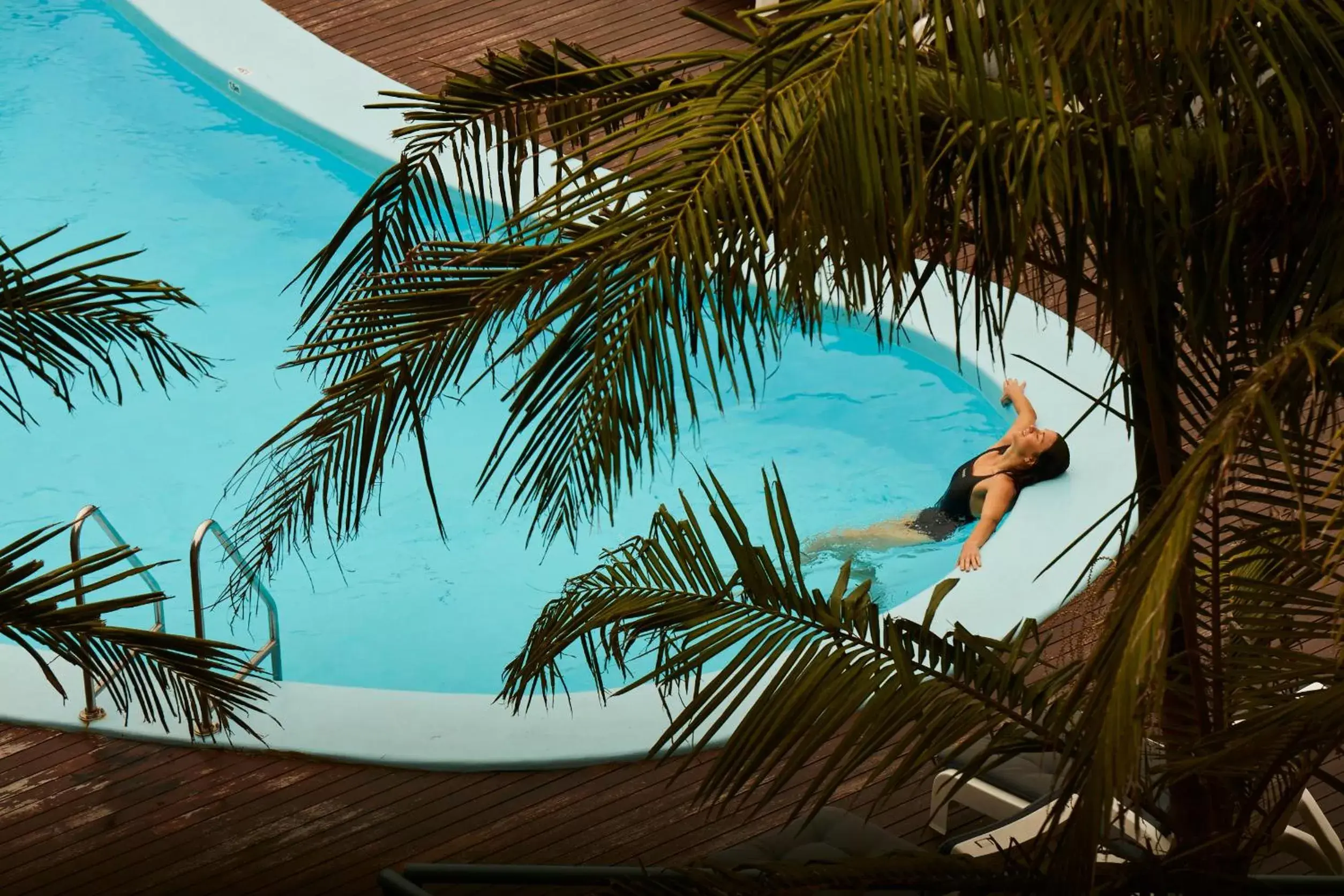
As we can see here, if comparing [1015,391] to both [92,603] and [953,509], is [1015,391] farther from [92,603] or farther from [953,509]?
[92,603]

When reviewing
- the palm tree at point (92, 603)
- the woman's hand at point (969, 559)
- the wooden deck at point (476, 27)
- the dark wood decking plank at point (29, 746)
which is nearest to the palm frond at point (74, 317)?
the palm tree at point (92, 603)

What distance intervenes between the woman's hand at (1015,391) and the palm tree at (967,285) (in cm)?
355

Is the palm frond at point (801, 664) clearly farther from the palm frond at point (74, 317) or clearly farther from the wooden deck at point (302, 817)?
the wooden deck at point (302, 817)

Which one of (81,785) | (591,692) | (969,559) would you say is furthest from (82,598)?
(969,559)

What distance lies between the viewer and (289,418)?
7.74 metres

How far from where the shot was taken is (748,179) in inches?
85.4

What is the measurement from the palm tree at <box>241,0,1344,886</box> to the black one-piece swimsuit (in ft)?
11.3

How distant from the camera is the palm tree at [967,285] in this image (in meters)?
1.70

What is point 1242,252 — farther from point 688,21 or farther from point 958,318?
point 688,21

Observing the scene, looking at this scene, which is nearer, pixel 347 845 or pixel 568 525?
pixel 568 525

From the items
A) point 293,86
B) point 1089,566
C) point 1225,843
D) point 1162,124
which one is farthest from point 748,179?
point 293,86

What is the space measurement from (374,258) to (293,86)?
642cm

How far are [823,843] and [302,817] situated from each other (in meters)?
1.56

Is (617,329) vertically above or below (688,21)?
below
